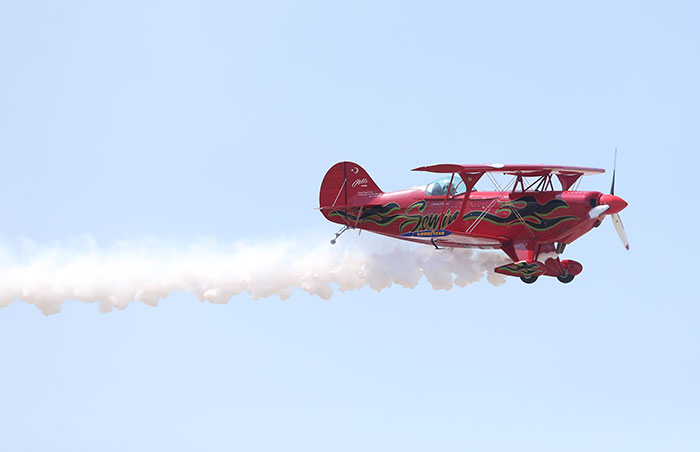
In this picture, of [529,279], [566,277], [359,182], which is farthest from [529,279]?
[359,182]

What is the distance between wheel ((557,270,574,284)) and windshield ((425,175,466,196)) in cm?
359

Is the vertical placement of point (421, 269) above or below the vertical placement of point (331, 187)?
below

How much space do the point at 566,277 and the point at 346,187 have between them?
23.6ft

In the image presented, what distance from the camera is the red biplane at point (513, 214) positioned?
128 feet

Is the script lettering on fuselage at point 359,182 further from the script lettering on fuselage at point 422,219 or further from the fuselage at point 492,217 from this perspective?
the script lettering on fuselage at point 422,219

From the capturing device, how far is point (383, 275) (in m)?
42.7

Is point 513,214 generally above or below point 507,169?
below

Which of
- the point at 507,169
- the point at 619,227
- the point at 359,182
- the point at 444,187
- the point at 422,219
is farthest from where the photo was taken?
the point at 359,182

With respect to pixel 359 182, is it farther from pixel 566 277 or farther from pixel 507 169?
pixel 566 277

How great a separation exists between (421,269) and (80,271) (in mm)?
10356

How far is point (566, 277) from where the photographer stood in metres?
39.7

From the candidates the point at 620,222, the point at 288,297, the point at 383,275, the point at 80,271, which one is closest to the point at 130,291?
the point at 80,271

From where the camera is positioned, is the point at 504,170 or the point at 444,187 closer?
the point at 504,170

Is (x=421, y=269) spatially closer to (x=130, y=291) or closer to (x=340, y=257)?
(x=340, y=257)
